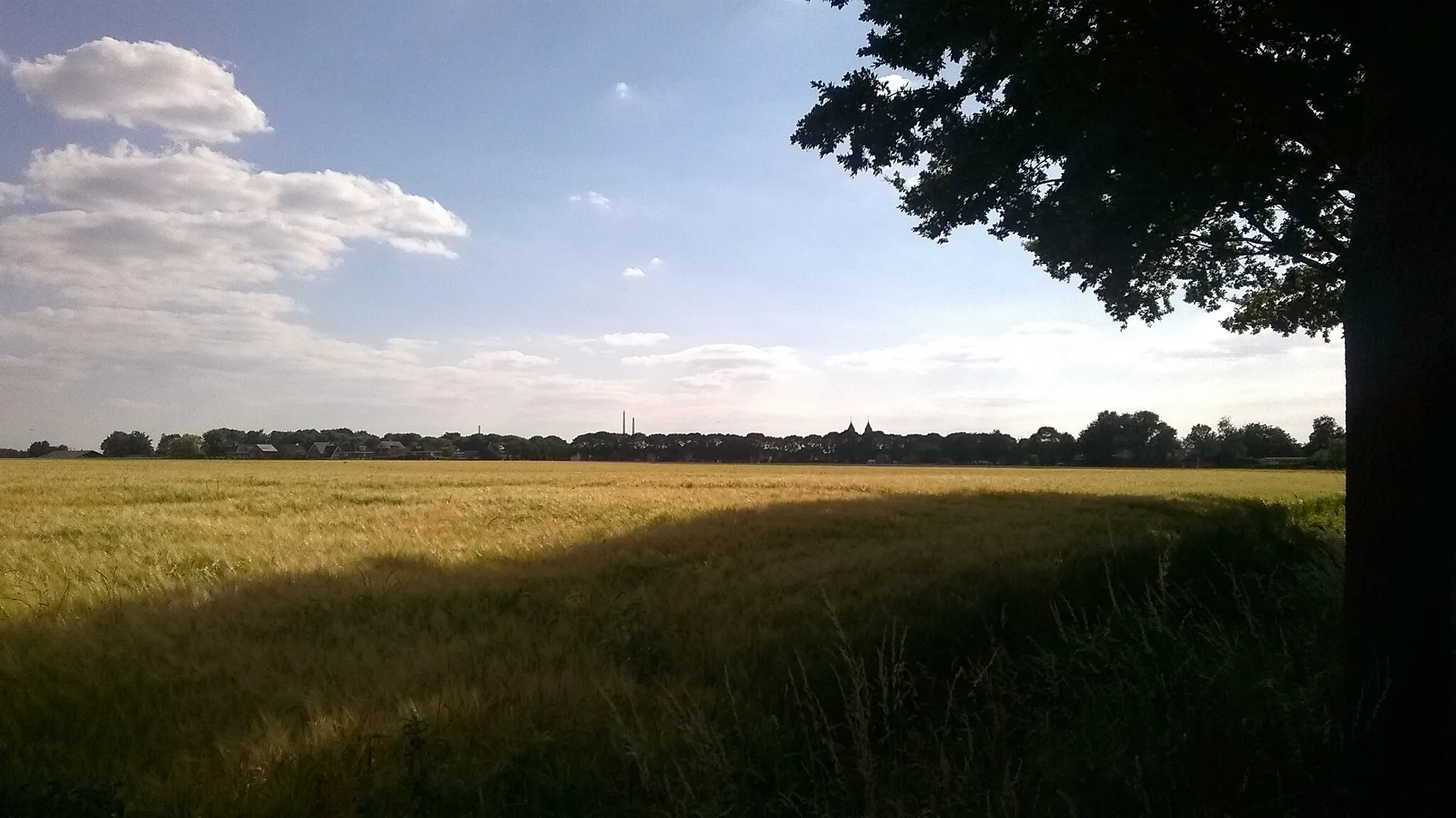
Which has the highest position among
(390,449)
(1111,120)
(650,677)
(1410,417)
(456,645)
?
(1111,120)

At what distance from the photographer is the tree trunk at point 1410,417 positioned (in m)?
3.64

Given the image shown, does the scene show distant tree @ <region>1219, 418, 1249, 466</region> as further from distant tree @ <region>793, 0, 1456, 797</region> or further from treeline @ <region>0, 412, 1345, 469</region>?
distant tree @ <region>793, 0, 1456, 797</region>

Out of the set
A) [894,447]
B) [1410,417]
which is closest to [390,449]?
[894,447]

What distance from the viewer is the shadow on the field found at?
3520 mm

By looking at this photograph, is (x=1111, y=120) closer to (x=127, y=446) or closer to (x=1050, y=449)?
(x=1050, y=449)

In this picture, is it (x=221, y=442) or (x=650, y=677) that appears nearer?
(x=650, y=677)

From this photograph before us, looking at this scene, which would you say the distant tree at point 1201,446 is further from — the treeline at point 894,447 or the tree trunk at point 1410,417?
the tree trunk at point 1410,417

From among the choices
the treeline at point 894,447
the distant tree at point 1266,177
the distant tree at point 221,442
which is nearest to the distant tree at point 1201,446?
the treeline at point 894,447

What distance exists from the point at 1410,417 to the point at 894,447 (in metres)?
87.8

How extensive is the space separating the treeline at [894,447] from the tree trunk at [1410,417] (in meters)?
78.3

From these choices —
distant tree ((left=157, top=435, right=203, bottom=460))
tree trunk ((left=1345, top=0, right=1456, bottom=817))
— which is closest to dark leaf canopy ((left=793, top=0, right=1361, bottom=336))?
tree trunk ((left=1345, top=0, right=1456, bottom=817))

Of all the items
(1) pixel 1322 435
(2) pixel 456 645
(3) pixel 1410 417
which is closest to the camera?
(3) pixel 1410 417

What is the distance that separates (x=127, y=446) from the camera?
89.1 m

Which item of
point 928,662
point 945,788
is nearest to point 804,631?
point 928,662
